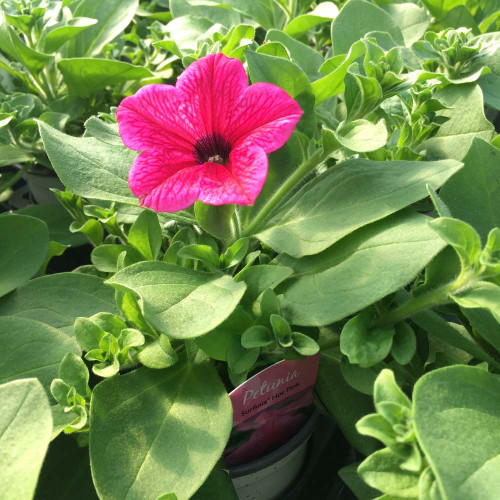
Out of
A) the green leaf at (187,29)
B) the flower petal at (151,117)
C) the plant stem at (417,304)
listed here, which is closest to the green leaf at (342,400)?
the plant stem at (417,304)

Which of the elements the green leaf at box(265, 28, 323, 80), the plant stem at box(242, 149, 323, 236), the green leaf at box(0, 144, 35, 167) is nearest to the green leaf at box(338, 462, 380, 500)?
the plant stem at box(242, 149, 323, 236)

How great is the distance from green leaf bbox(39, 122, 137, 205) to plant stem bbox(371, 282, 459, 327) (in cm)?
32

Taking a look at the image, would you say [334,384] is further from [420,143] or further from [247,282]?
[420,143]

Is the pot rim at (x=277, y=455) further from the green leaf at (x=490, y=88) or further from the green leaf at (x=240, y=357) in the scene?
the green leaf at (x=490, y=88)

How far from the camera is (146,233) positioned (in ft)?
2.34

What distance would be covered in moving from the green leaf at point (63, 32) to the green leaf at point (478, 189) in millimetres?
657

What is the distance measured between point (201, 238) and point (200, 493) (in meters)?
0.31

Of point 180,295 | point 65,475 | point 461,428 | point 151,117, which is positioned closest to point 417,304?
point 461,428

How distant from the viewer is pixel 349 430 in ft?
2.31

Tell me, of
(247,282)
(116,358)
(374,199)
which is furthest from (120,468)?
(374,199)

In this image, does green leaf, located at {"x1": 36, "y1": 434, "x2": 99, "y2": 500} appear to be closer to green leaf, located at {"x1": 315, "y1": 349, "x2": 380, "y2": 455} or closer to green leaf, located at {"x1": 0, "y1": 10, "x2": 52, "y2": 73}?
green leaf, located at {"x1": 315, "y1": 349, "x2": 380, "y2": 455}

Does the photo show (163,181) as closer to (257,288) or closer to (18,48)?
(257,288)

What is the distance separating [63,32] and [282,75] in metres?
0.53

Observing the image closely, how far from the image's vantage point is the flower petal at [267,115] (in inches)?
23.7
